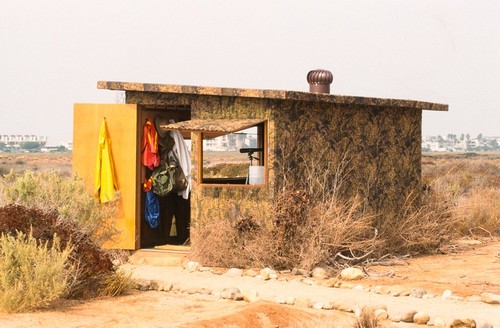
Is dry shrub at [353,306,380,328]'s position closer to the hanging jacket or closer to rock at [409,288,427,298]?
rock at [409,288,427,298]

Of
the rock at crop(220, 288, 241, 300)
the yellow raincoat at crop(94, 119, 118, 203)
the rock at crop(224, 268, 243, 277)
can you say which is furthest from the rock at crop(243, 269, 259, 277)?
the yellow raincoat at crop(94, 119, 118, 203)

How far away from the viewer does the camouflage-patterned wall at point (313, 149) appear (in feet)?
49.3

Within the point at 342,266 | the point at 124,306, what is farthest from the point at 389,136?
the point at 124,306

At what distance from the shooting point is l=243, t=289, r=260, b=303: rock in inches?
464

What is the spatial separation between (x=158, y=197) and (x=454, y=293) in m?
6.01

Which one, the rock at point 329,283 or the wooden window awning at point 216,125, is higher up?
the wooden window awning at point 216,125

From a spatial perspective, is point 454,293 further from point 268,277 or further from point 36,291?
point 36,291

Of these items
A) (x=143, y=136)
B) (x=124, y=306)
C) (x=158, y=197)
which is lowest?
(x=124, y=306)

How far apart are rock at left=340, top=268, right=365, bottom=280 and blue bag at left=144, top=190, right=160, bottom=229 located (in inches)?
148

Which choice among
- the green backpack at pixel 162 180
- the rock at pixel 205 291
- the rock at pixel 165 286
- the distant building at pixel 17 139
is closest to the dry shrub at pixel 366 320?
the rock at pixel 205 291

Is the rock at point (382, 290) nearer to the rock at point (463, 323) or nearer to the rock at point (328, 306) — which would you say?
the rock at point (328, 306)

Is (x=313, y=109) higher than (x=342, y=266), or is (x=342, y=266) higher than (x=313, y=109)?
(x=313, y=109)

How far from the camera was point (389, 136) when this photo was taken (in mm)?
17266

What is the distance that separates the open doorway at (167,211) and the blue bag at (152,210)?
5.0 inches
